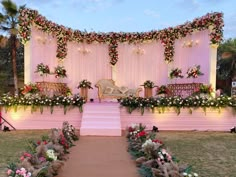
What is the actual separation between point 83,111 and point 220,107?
436cm

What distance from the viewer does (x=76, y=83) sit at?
13.5 meters

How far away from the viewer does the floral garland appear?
10453 millimetres

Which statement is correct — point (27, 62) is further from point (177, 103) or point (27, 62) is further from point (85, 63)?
point (177, 103)

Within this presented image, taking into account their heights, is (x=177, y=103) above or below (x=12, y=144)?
above

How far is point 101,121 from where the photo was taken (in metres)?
8.72

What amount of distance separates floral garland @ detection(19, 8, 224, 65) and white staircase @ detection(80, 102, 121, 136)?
3652mm

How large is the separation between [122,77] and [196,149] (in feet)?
25.4

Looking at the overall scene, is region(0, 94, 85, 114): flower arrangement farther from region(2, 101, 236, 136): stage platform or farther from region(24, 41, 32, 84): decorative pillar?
region(24, 41, 32, 84): decorative pillar

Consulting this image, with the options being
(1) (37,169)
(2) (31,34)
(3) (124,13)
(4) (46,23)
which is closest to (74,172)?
(1) (37,169)

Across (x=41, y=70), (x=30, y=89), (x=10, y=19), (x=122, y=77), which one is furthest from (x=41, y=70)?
(x=10, y=19)

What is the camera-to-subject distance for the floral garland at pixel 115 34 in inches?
412

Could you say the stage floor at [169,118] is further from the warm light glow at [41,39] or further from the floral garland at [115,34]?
the warm light glow at [41,39]

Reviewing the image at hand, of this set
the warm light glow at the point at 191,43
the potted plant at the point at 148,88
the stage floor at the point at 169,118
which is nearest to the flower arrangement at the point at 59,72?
the stage floor at the point at 169,118

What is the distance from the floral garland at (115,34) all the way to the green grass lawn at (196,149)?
3906 mm
